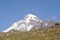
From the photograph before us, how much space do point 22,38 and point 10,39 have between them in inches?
67.7

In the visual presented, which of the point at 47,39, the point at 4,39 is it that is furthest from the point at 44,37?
the point at 4,39

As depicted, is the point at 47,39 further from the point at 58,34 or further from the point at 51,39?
the point at 58,34

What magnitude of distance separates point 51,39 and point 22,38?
4426 mm

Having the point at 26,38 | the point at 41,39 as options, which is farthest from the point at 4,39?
the point at 41,39

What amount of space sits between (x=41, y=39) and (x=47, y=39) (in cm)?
80

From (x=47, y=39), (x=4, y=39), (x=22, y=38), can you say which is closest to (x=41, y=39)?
(x=47, y=39)

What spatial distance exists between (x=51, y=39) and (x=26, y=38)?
12.7 feet

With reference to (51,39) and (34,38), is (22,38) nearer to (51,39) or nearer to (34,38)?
(34,38)

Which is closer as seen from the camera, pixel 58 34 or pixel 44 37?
pixel 44 37

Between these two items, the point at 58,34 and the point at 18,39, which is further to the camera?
the point at 58,34

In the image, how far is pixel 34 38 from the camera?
32844 mm

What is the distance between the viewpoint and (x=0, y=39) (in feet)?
110

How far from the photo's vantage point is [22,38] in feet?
110

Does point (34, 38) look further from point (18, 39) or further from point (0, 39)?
point (0, 39)
